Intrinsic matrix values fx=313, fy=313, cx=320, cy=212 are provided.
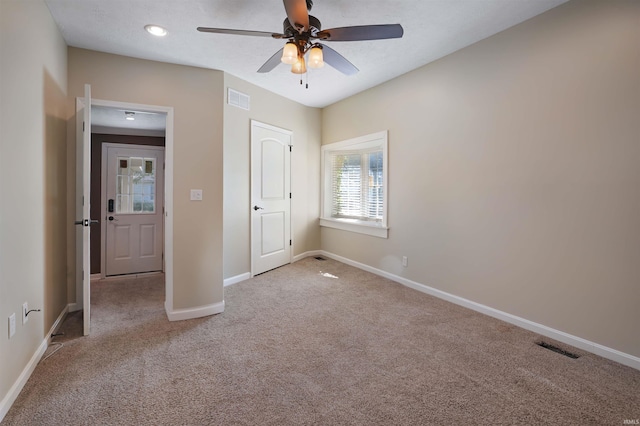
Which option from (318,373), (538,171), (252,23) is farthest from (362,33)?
(318,373)

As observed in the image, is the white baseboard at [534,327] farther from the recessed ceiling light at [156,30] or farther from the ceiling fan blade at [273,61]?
the recessed ceiling light at [156,30]

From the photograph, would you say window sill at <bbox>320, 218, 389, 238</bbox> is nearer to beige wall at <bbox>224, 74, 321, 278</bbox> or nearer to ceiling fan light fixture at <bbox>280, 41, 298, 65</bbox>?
beige wall at <bbox>224, 74, 321, 278</bbox>

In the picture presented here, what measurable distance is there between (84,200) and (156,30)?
1.57 m

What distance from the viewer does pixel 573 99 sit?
250 centimetres

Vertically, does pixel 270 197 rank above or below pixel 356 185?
below

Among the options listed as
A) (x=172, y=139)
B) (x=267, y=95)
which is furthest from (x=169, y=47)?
(x=267, y=95)

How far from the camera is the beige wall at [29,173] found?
1792 mm

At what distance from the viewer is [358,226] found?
15.9 feet

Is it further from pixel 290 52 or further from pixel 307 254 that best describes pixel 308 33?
pixel 307 254

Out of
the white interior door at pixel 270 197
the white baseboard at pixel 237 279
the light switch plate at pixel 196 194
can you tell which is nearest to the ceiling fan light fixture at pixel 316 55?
the light switch plate at pixel 196 194

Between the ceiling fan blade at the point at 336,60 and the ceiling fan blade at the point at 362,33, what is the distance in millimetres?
217

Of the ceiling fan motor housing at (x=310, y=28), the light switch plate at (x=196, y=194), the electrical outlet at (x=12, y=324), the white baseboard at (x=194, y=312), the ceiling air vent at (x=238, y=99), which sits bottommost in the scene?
the white baseboard at (x=194, y=312)

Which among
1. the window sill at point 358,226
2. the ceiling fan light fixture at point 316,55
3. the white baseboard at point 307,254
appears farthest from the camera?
the white baseboard at point 307,254

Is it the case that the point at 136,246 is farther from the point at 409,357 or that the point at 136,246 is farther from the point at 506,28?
the point at 506,28
